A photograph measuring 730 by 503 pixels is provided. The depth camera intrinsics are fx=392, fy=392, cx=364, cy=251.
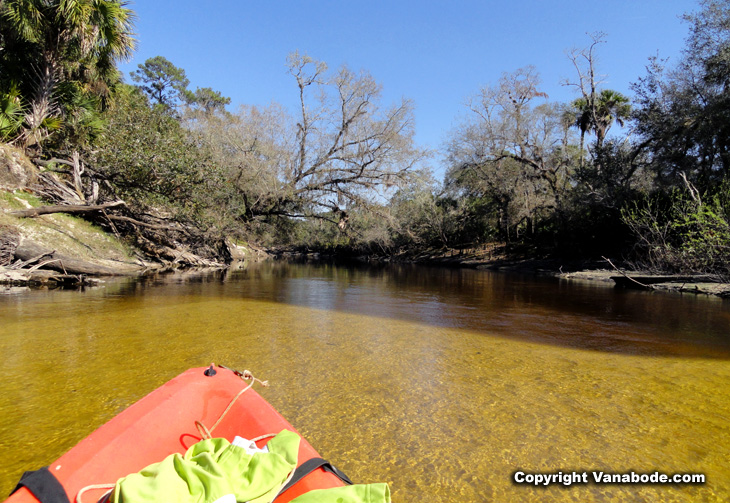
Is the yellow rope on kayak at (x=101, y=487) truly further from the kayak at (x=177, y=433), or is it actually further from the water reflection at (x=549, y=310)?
the water reflection at (x=549, y=310)

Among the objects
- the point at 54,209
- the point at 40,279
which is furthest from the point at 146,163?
the point at 40,279

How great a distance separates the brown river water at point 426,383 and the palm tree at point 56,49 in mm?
6991

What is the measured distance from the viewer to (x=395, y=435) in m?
2.75

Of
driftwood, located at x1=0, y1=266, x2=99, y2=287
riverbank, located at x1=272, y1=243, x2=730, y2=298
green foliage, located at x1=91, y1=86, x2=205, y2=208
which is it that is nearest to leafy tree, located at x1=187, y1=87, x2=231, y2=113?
riverbank, located at x1=272, y1=243, x2=730, y2=298

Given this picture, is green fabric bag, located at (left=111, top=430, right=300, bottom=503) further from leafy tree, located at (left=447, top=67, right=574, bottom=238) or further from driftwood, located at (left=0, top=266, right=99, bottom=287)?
leafy tree, located at (left=447, top=67, right=574, bottom=238)

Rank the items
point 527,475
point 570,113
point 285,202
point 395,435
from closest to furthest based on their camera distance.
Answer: point 527,475 < point 395,435 < point 285,202 < point 570,113

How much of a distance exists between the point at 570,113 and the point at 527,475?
25502 millimetres

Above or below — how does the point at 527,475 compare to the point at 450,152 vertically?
below

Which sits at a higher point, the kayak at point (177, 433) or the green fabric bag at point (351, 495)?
the kayak at point (177, 433)

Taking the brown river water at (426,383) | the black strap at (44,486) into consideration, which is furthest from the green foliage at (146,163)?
the black strap at (44,486)

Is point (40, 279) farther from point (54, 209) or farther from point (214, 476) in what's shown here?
point (214, 476)

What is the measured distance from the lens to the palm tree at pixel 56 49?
389 inches

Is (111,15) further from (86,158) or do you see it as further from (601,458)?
(601,458)

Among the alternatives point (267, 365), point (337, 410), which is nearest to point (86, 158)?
point (267, 365)
